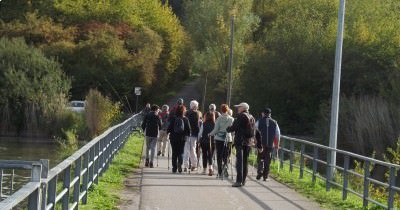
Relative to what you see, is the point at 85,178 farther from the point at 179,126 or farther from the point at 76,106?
the point at 76,106

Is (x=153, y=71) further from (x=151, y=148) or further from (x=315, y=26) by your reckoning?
(x=151, y=148)

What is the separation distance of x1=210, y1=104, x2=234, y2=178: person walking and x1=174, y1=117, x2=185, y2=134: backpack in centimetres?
141

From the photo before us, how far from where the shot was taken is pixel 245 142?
58.9 feet

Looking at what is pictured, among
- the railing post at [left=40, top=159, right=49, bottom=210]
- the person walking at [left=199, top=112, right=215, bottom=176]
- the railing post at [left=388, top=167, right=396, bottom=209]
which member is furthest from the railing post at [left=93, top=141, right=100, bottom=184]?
the railing post at [left=40, top=159, right=49, bottom=210]

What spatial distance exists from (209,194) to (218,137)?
333 centimetres

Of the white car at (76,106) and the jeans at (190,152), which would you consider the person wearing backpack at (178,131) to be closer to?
the jeans at (190,152)

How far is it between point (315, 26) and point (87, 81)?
20.1 meters

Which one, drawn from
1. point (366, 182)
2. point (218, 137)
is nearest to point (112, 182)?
point (218, 137)

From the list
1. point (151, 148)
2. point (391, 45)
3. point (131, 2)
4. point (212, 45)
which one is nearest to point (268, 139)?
point (151, 148)

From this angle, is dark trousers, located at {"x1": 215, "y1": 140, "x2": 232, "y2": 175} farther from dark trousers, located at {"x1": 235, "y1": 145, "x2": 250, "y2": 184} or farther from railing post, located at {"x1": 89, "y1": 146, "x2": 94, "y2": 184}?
railing post, located at {"x1": 89, "y1": 146, "x2": 94, "y2": 184}

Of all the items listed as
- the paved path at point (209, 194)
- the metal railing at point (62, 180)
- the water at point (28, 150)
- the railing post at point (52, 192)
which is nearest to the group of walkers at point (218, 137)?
the paved path at point (209, 194)

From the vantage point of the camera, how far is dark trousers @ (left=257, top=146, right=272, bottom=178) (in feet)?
65.5

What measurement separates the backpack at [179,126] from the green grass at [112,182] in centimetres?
177

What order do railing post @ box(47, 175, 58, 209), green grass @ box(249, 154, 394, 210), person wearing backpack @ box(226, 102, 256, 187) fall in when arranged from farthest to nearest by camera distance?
person wearing backpack @ box(226, 102, 256, 187)
green grass @ box(249, 154, 394, 210)
railing post @ box(47, 175, 58, 209)
